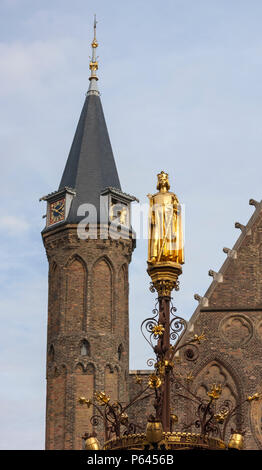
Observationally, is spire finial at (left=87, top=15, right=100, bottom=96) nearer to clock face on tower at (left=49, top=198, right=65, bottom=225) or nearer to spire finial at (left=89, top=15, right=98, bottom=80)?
spire finial at (left=89, top=15, right=98, bottom=80)

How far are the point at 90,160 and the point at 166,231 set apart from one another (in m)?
19.6

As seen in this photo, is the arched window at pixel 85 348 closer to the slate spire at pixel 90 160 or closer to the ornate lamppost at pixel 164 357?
the slate spire at pixel 90 160

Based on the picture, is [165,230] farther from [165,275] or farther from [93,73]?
[93,73]

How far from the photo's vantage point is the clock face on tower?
95.2 feet

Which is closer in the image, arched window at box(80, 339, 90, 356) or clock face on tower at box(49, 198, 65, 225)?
arched window at box(80, 339, 90, 356)

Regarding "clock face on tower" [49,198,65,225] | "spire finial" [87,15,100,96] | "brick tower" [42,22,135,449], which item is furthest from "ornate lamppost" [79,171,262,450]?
"spire finial" [87,15,100,96]

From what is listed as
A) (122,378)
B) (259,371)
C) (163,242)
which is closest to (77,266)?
(122,378)

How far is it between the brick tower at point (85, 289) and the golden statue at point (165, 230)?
16.2m

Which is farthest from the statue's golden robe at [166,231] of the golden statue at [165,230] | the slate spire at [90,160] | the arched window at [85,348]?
the slate spire at [90,160]

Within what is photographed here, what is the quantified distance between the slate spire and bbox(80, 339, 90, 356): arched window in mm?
3738

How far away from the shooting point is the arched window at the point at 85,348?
27.2m
